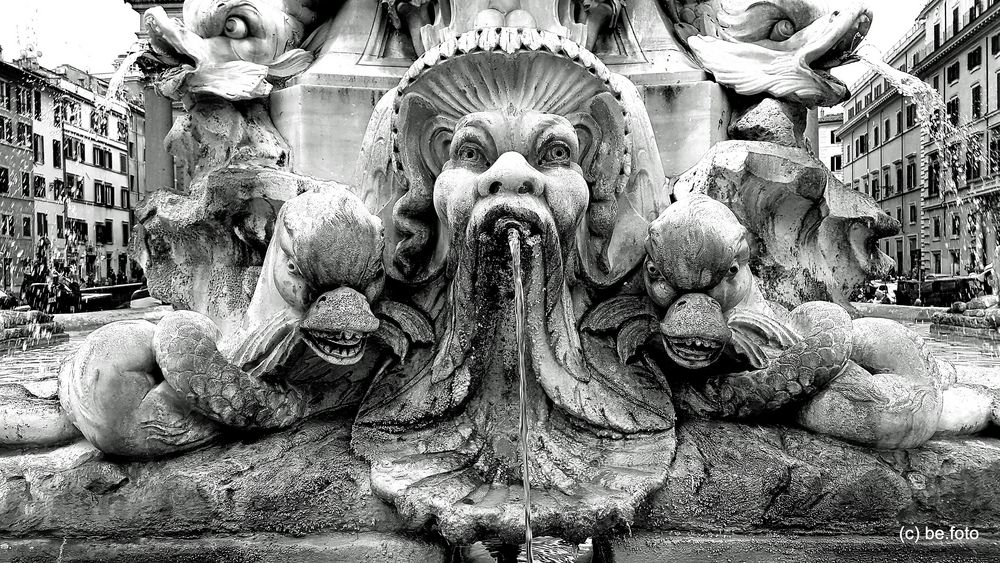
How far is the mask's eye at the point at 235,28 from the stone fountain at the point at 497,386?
129cm

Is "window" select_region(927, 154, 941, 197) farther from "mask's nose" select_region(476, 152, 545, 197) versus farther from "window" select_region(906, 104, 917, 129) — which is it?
"mask's nose" select_region(476, 152, 545, 197)

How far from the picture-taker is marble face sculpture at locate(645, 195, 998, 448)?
208 centimetres

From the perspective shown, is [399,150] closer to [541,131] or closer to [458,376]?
[541,131]

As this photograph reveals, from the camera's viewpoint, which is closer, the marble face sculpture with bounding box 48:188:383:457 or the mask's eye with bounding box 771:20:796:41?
the marble face sculpture with bounding box 48:188:383:457

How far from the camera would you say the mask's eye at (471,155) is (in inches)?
86.7

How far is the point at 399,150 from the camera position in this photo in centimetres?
238

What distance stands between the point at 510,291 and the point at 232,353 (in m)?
0.76


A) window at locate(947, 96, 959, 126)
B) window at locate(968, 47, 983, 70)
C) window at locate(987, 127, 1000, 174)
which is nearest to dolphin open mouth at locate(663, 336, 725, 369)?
window at locate(987, 127, 1000, 174)

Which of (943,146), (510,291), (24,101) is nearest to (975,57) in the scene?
(943,146)

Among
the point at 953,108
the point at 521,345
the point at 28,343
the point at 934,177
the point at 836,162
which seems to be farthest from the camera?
the point at 836,162

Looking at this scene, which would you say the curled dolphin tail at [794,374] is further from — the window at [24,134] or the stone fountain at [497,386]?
the window at [24,134]

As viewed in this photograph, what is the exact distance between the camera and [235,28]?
3568mm

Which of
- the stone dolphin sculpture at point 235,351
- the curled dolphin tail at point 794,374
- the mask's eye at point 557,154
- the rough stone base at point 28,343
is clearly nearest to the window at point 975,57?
the rough stone base at point 28,343

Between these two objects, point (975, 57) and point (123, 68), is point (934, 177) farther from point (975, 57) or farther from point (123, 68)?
point (123, 68)
